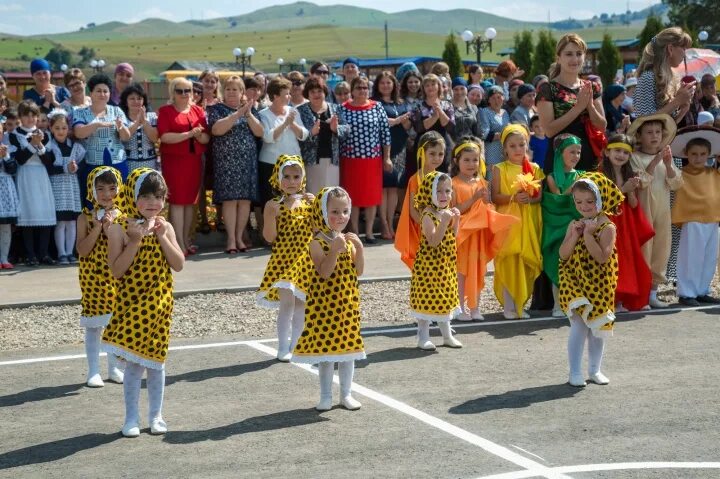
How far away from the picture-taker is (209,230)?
15.8 m

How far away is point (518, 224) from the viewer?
11133 millimetres

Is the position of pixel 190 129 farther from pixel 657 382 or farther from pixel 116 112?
pixel 657 382

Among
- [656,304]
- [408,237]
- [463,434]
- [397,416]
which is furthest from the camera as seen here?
[656,304]

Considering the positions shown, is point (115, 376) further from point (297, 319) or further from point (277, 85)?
point (277, 85)

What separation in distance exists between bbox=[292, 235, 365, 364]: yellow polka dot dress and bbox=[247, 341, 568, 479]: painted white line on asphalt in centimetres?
41

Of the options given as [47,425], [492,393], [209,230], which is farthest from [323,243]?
[209,230]

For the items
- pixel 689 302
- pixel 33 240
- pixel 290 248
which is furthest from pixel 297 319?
pixel 33 240

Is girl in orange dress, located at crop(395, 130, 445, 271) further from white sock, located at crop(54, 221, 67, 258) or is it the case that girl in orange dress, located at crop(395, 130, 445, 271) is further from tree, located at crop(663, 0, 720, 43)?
tree, located at crop(663, 0, 720, 43)

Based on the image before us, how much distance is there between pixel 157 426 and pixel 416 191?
398 centimetres

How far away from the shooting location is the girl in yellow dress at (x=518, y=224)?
1114 centimetres

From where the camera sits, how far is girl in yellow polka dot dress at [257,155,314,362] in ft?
30.8

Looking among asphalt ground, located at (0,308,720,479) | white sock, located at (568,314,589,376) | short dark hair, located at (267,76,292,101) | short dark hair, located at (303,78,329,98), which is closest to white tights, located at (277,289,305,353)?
asphalt ground, located at (0,308,720,479)

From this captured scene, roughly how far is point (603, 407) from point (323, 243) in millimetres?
2139

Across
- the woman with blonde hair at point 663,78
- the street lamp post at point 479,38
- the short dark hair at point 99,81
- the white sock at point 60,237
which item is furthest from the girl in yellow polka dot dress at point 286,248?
the street lamp post at point 479,38
